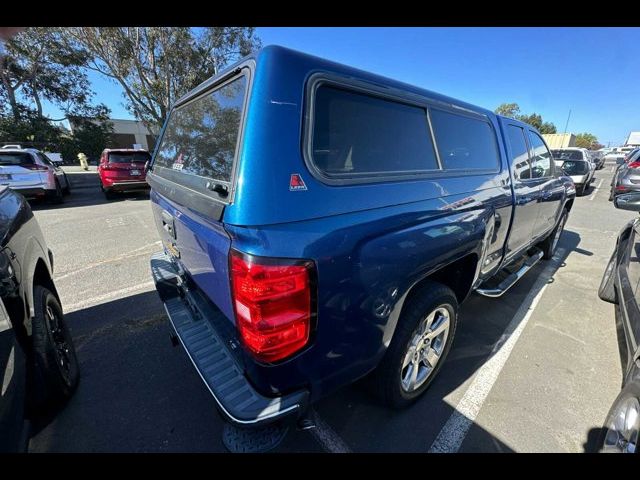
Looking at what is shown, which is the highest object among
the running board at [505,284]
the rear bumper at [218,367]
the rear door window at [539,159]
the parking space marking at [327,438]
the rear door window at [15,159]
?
the rear door window at [539,159]

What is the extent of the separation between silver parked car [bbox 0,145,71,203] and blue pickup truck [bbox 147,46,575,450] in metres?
8.82

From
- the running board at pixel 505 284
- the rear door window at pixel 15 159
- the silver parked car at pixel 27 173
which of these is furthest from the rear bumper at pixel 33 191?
the running board at pixel 505 284

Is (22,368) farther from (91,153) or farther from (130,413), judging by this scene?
(91,153)

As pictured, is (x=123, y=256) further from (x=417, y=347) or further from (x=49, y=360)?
(x=417, y=347)

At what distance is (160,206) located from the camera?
92.7 inches

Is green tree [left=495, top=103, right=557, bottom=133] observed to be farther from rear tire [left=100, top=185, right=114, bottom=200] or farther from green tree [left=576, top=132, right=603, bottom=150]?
rear tire [left=100, top=185, right=114, bottom=200]

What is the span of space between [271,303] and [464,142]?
2083 millimetres

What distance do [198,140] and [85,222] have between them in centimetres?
716

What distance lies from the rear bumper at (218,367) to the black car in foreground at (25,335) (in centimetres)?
73

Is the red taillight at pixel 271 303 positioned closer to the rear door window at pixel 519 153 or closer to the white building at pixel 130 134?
the rear door window at pixel 519 153

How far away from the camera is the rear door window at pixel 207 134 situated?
4.82ft

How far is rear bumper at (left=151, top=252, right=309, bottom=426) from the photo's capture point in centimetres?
136
